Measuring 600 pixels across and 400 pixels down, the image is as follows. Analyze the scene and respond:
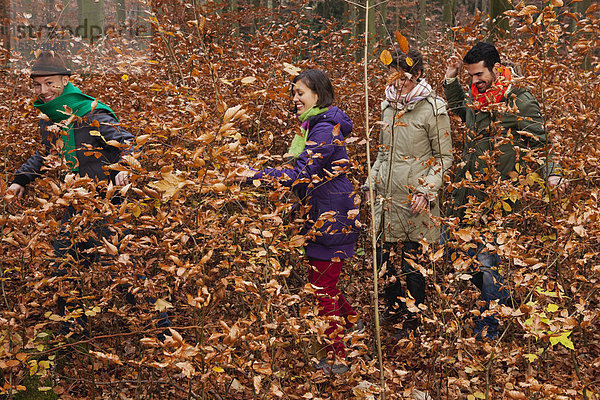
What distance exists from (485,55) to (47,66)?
2984 mm

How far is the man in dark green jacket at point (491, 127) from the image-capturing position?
3.22m

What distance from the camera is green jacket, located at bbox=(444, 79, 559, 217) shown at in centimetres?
336

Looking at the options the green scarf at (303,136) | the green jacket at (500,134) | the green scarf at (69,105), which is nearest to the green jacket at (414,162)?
the green jacket at (500,134)

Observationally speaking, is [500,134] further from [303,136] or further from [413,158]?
[303,136]

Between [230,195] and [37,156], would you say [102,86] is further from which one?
[230,195]

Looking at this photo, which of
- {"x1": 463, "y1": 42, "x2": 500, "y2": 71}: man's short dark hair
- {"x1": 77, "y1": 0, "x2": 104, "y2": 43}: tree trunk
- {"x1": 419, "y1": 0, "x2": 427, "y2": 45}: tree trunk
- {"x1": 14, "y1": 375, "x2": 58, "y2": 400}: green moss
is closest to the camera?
{"x1": 14, "y1": 375, "x2": 58, "y2": 400}: green moss

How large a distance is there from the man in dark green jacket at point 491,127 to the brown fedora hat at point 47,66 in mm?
2704

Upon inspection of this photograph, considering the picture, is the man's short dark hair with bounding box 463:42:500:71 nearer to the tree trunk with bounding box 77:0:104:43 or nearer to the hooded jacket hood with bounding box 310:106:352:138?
the hooded jacket hood with bounding box 310:106:352:138

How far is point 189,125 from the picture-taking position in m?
2.54

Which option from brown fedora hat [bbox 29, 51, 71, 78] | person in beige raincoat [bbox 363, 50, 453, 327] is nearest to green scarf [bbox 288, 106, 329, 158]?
person in beige raincoat [bbox 363, 50, 453, 327]

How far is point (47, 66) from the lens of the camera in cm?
347

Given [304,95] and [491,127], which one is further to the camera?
[491,127]

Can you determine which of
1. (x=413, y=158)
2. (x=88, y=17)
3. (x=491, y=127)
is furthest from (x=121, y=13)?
(x=491, y=127)

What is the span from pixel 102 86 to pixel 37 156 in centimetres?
180
